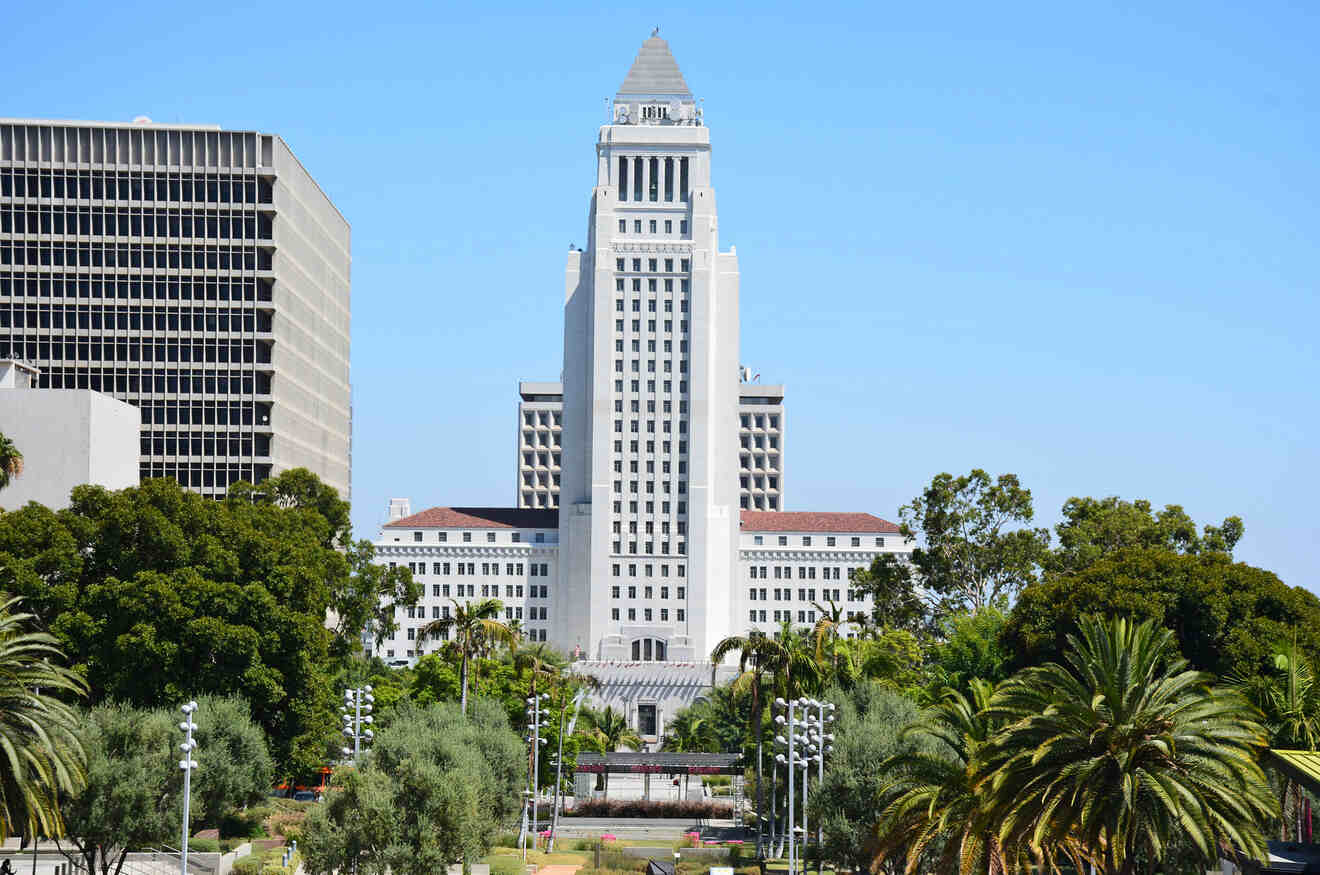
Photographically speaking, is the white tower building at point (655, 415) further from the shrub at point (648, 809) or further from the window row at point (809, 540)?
the shrub at point (648, 809)

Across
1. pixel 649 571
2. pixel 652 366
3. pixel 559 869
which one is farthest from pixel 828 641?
pixel 652 366

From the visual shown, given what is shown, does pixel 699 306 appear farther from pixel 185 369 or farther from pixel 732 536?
pixel 185 369

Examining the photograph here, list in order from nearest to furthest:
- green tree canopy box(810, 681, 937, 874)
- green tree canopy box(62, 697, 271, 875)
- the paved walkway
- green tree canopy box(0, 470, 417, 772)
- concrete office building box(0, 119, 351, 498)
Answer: green tree canopy box(810, 681, 937, 874), green tree canopy box(62, 697, 271, 875), the paved walkway, green tree canopy box(0, 470, 417, 772), concrete office building box(0, 119, 351, 498)

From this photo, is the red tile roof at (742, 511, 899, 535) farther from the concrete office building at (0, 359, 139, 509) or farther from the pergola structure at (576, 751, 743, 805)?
the concrete office building at (0, 359, 139, 509)

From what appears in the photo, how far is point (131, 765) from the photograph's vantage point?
56.4m

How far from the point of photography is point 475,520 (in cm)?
17212

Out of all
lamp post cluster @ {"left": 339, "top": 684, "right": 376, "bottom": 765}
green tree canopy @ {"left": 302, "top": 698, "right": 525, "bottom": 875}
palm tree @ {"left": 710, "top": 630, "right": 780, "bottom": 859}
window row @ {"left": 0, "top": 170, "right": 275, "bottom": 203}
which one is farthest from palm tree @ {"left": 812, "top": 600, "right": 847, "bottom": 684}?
window row @ {"left": 0, "top": 170, "right": 275, "bottom": 203}

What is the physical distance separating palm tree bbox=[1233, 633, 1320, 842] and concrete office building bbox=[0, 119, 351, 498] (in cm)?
9561

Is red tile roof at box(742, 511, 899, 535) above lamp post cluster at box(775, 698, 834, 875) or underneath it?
above

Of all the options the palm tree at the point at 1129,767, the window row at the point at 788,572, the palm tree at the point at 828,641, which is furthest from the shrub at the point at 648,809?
the window row at the point at 788,572

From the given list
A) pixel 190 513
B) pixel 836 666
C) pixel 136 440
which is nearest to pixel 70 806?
pixel 190 513

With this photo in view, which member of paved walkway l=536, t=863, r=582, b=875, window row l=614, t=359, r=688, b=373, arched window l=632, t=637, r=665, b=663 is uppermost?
window row l=614, t=359, r=688, b=373

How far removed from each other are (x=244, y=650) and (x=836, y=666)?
25.3 metres

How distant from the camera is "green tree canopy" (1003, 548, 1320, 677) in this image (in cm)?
6494
